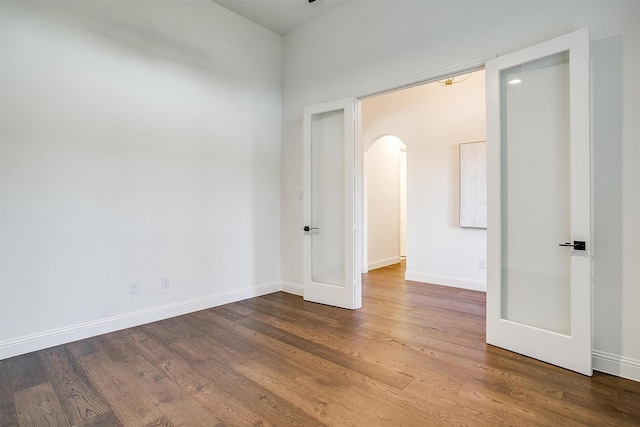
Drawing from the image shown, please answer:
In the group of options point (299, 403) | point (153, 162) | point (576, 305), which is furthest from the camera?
point (153, 162)

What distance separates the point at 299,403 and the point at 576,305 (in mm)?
1992

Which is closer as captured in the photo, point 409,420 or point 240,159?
point 409,420

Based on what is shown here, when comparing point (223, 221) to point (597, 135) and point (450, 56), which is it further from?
point (597, 135)

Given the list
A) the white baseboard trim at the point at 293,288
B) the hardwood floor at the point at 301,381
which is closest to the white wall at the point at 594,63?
the hardwood floor at the point at 301,381

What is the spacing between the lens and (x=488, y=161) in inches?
104

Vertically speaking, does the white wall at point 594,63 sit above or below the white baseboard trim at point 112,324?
above

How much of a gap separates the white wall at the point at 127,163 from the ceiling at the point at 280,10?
0.52 feet

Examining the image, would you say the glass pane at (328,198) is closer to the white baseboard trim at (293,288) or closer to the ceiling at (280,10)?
the white baseboard trim at (293,288)

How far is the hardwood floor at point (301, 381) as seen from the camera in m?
1.76

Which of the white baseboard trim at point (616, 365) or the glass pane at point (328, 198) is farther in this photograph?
the glass pane at point (328, 198)

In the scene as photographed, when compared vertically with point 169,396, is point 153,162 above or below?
above

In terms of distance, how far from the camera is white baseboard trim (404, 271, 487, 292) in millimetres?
4488

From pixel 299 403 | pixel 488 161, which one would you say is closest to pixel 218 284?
pixel 299 403

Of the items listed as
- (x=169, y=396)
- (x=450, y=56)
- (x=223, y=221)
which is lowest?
(x=169, y=396)
